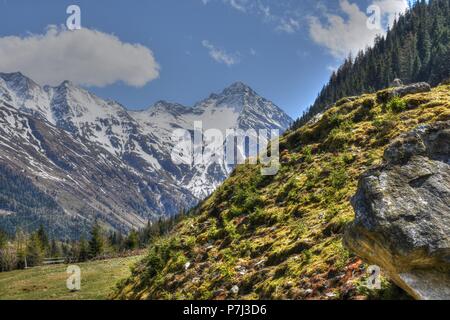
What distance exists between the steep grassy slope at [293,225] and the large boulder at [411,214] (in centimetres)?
162

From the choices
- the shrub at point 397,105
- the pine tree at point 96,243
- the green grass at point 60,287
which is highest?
the shrub at point 397,105

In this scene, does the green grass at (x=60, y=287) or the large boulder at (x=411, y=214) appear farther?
the green grass at (x=60, y=287)

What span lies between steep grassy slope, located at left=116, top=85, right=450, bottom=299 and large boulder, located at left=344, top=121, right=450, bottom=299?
1.62 m

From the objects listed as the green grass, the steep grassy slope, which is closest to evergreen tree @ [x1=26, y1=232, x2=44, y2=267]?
the green grass

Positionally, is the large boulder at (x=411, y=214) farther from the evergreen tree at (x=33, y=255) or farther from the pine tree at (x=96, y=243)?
the pine tree at (x=96, y=243)

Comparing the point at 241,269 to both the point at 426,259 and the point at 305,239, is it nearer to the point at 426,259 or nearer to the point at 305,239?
the point at 305,239

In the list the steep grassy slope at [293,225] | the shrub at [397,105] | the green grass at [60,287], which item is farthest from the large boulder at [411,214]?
the green grass at [60,287]

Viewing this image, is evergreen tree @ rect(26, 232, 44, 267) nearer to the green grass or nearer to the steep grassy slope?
the green grass

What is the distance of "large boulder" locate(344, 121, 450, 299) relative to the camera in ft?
31.0

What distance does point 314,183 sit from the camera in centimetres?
2062

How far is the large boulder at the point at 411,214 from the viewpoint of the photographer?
372 inches
